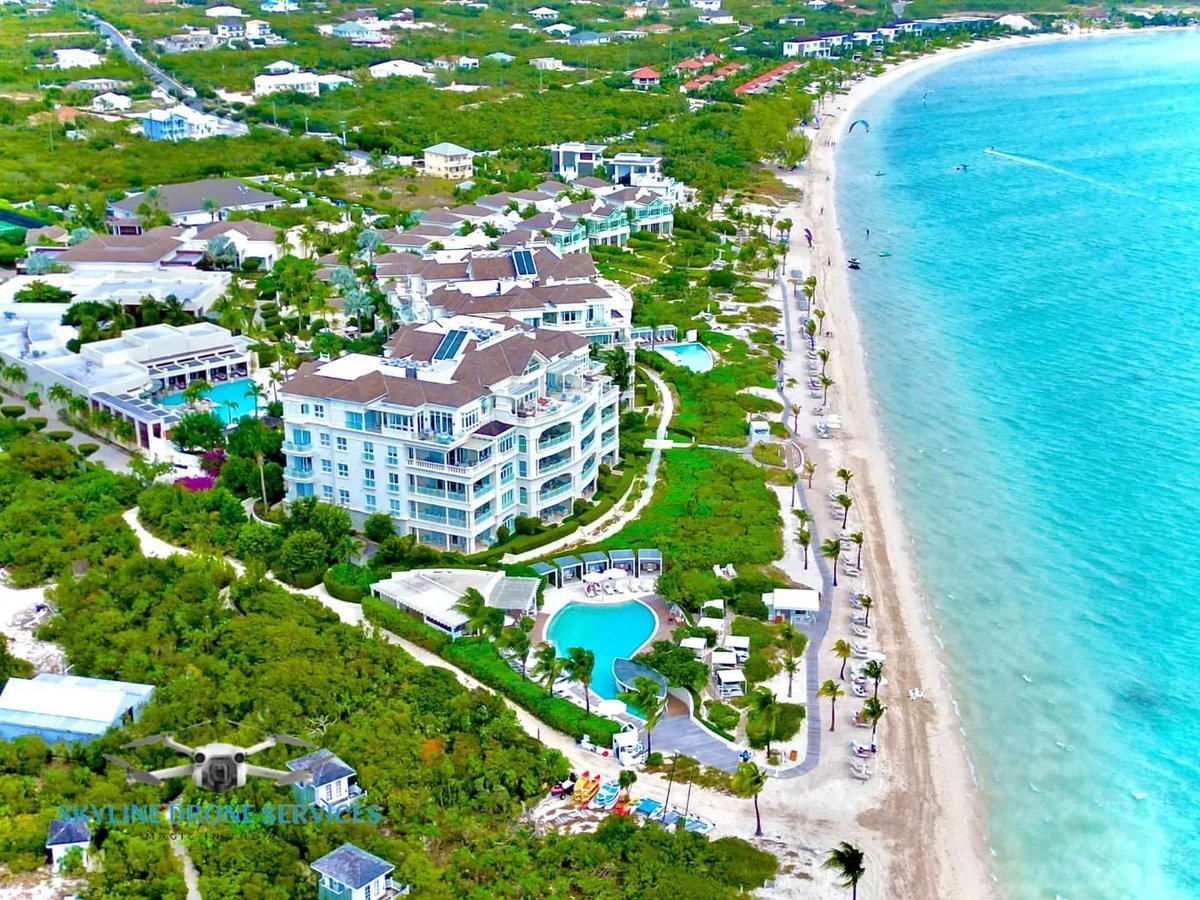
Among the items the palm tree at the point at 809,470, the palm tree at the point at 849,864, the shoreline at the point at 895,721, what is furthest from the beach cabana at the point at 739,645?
the palm tree at the point at 809,470

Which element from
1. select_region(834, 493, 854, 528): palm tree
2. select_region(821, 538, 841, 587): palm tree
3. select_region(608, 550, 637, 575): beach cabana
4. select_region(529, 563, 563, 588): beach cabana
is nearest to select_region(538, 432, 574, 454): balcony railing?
select_region(608, 550, 637, 575): beach cabana

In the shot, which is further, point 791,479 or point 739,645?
point 791,479

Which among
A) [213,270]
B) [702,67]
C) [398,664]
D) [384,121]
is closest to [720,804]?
[398,664]

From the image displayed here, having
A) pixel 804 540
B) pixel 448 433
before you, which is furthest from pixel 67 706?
pixel 804 540

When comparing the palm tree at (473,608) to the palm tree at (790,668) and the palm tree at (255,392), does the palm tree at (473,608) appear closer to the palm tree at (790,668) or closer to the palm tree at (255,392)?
the palm tree at (790,668)

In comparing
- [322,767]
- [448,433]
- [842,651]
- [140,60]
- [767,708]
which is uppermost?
[140,60]

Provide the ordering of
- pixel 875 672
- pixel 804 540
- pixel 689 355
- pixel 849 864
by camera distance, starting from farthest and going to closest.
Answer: pixel 689 355 → pixel 804 540 → pixel 875 672 → pixel 849 864

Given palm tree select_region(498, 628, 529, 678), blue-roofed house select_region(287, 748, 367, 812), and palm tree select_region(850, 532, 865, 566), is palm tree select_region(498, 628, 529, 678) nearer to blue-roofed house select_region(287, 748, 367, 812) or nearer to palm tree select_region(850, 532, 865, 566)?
blue-roofed house select_region(287, 748, 367, 812)

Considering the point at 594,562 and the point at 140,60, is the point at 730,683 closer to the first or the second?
the point at 594,562
